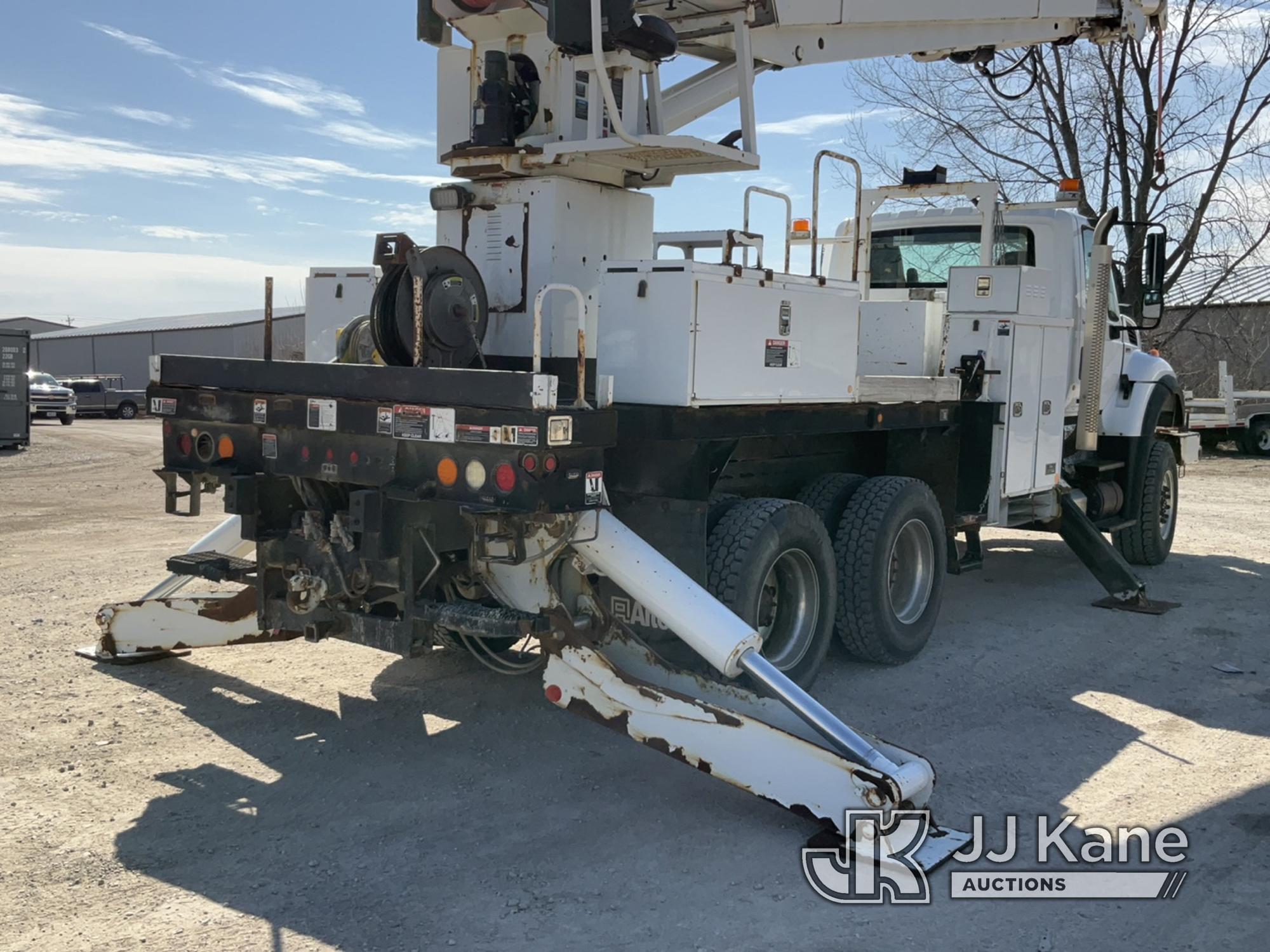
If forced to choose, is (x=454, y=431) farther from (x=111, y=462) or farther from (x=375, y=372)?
(x=111, y=462)

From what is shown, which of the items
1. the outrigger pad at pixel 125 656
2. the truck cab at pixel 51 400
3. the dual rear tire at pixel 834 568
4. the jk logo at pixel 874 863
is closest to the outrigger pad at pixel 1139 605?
the dual rear tire at pixel 834 568

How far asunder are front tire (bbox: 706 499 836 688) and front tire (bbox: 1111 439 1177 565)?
191 inches

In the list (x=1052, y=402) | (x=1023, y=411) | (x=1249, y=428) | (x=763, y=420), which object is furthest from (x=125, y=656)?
(x=1249, y=428)

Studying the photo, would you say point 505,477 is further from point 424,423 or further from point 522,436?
point 424,423

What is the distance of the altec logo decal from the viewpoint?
396 cm

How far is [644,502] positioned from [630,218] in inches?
66.3

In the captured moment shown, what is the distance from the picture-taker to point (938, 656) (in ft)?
22.8

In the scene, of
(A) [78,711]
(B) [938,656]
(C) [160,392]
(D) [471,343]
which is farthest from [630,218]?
(A) [78,711]

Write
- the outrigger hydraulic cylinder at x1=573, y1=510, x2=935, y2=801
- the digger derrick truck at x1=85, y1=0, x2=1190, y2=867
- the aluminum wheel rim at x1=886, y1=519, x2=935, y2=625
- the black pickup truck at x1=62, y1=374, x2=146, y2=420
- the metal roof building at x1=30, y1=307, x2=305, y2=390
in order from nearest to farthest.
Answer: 1. the outrigger hydraulic cylinder at x1=573, y1=510, x2=935, y2=801
2. the digger derrick truck at x1=85, y1=0, x2=1190, y2=867
3. the aluminum wheel rim at x1=886, y1=519, x2=935, y2=625
4. the black pickup truck at x1=62, y1=374, x2=146, y2=420
5. the metal roof building at x1=30, y1=307, x2=305, y2=390

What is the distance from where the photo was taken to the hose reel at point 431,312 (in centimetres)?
509

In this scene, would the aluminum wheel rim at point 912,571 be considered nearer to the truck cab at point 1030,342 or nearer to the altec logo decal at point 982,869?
the truck cab at point 1030,342

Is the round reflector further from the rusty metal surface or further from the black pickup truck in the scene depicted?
the black pickup truck

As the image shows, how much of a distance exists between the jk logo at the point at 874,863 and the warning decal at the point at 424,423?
201 cm

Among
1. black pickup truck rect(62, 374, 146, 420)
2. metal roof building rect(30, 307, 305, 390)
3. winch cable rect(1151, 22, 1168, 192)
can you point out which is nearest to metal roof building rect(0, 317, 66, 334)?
metal roof building rect(30, 307, 305, 390)
